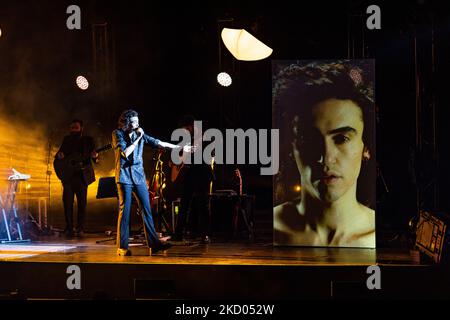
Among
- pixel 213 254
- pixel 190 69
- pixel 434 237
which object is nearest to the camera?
pixel 434 237

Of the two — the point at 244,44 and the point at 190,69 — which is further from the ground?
the point at 244,44

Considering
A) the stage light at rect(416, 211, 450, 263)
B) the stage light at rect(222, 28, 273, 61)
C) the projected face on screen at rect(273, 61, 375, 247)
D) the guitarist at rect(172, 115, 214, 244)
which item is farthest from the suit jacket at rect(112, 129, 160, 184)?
the stage light at rect(416, 211, 450, 263)

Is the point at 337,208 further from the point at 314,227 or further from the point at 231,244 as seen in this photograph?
the point at 231,244

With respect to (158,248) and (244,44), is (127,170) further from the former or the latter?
(244,44)

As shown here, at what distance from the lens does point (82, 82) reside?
37.3 ft

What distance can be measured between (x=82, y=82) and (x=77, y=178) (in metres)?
2.12

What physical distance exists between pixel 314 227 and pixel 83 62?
558cm

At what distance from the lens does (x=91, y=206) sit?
11883 mm

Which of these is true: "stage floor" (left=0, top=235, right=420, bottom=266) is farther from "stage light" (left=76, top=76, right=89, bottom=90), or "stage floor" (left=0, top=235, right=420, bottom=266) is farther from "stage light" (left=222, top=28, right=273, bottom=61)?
"stage light" (left=76, top=76, right=89, bottom=90)

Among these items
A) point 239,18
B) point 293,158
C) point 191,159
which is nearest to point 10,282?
point 191,159

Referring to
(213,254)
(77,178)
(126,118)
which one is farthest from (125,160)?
(77,178)

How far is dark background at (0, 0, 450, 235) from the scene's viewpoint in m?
10.7

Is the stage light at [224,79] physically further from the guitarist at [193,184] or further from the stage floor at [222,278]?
the stage floor at [222,278]
